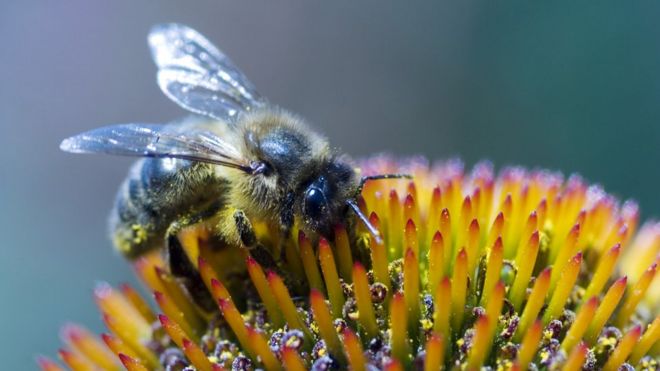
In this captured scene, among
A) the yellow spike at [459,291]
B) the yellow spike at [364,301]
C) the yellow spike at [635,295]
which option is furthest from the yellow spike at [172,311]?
the yellow spike at [635,295]

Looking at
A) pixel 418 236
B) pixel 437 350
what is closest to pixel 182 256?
pixel 418 236

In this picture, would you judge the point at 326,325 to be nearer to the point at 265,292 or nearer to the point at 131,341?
the point at 265,292

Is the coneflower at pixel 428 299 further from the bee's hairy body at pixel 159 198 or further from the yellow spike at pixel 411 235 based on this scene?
the bee's hairy body at pixel 159 198

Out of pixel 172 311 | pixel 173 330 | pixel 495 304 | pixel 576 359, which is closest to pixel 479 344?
pixel 495 304

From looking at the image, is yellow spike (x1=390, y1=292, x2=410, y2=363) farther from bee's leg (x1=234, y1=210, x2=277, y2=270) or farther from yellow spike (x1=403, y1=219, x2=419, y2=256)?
bee's leg (x1=234, y1=210, x2=277, y2=270)

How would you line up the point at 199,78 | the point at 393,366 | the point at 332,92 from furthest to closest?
1. the point at 332,92
2. the point at 199,78
3. the point at 393,366

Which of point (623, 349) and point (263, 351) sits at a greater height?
point (263, 351)

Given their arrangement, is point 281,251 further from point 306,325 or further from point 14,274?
point 14,274
